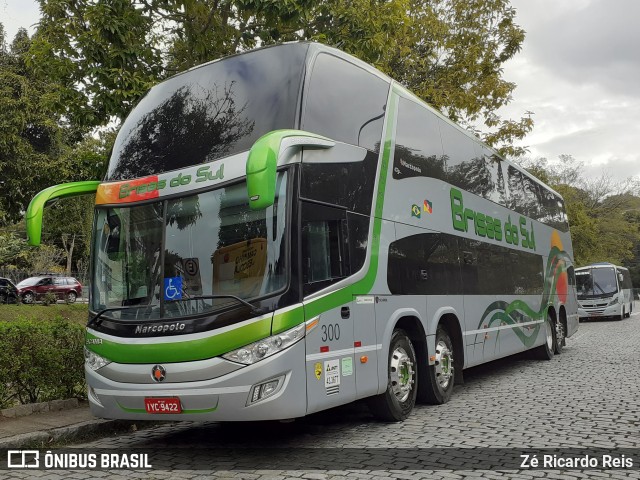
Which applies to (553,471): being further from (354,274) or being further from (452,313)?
(452,313)

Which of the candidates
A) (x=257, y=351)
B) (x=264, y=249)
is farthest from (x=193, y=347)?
(x=264, y=249)

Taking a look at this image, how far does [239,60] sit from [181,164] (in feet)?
4.69

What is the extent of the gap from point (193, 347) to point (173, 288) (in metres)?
0.65

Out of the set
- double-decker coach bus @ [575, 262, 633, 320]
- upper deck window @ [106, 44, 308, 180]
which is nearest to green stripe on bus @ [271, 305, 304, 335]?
upper deck window @ [106, 44, 308, 180]

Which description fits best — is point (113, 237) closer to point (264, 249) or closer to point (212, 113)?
point (212, 113)

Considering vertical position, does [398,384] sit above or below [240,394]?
below

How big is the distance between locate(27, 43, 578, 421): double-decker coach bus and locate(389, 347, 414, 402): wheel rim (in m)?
0.02

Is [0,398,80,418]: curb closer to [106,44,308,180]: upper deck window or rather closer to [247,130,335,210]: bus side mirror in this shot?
[106,44,308,180]: upper deck window

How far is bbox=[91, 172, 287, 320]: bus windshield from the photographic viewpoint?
5.97 m

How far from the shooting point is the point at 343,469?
561 cm

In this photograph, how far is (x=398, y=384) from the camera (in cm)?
784

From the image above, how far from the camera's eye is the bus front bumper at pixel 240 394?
5691 millimetres

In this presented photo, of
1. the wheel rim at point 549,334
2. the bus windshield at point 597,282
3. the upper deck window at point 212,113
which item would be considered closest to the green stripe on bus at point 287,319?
the upper deck window at point 212,113

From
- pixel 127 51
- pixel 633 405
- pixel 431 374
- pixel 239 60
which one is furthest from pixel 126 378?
pixel 633 405
